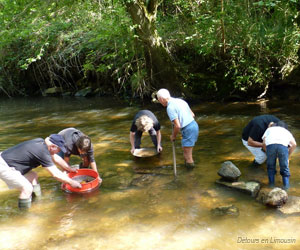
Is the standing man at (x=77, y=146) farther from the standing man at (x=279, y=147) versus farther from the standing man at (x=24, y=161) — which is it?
the standing man at (x=279, y=147)

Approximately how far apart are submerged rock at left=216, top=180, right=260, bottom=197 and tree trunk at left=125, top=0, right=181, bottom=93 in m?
6.21

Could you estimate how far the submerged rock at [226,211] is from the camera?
3883 millimetres

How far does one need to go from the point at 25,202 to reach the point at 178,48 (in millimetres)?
8769

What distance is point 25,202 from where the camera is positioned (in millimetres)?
4297

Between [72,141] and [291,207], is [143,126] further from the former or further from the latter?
[291,207]

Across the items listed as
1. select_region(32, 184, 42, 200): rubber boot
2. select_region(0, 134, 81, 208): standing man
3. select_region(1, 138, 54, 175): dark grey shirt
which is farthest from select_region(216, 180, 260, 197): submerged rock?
select_region(32, 184, 42, 200): rubber boot

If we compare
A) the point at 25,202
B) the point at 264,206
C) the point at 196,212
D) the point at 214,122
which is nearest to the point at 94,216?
the point at 25,202

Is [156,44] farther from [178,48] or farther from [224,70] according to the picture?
[224,70]

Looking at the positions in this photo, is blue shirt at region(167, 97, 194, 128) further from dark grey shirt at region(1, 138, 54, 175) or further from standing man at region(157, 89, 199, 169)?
dark grey shirt at region(1, 138, 54, 175)

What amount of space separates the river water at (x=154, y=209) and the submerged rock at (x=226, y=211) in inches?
2.5

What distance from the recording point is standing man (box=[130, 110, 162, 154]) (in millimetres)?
5418

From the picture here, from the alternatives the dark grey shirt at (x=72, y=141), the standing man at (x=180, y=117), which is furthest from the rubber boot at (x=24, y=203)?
the standing man at (x=180, y=117)

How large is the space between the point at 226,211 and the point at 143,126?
2176mm

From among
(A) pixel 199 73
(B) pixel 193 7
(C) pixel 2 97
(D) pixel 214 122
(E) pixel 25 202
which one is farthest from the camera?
(C) pixel 2 97
